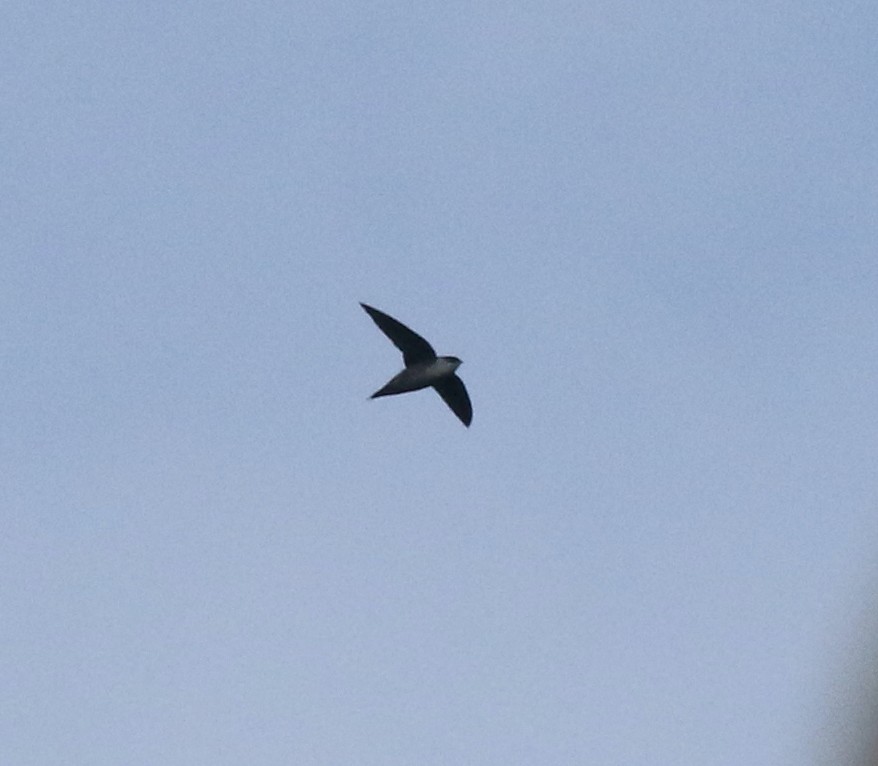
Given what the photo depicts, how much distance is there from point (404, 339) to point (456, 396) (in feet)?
7.63

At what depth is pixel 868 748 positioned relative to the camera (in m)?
8.81

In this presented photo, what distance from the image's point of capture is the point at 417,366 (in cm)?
3391

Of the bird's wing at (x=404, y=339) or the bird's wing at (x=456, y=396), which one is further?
the bird's wing at (x=456, y=396)

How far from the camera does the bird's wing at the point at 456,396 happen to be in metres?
34.5

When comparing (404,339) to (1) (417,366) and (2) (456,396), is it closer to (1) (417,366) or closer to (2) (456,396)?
(1) (417,366)

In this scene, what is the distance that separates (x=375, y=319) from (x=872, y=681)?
2471cm

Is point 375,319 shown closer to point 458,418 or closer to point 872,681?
point 458,418

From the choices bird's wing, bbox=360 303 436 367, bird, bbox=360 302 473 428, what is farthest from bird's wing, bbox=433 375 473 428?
bird's wing, bbox=360 303 436 367

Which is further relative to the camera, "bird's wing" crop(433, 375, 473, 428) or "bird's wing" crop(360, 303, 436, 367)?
"bird's wing" crop(433, 375, 473, 428)

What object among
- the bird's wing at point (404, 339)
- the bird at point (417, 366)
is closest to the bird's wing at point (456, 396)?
the bird at point (417, 366)

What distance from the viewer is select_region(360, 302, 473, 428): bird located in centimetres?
3328

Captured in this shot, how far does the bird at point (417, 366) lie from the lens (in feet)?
109

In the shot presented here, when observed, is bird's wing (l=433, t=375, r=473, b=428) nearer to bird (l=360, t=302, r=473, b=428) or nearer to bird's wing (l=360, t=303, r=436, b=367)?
bird (l=360, t=302, r=473, b=428)

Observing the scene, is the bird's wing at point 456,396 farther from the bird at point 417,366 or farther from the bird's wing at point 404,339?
the bird's wing at point 404,339
